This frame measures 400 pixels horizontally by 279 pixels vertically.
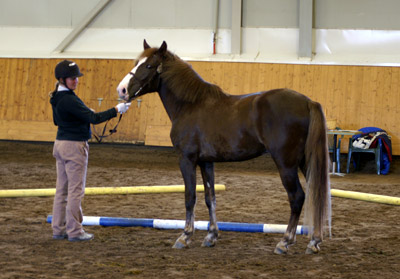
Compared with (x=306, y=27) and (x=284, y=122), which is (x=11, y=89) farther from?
(x=284, y=122)

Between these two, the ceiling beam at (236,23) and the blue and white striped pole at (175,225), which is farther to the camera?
the ceiling beam at (236,23)

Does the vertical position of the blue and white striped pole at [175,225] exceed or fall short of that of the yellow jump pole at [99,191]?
it exceeds it

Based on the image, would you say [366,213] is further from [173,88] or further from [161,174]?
[161,174]

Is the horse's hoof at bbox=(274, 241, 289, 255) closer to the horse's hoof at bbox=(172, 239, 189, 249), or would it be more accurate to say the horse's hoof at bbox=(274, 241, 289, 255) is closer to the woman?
the horse's hoof at bbox=(172, 239, 189, 249)

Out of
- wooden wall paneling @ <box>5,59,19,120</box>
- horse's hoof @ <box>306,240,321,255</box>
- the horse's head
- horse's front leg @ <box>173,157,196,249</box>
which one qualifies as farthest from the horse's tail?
wooden wall paneling @ <box>5,59,19,120</box>

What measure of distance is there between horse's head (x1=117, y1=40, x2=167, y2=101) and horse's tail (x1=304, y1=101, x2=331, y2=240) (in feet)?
4.70

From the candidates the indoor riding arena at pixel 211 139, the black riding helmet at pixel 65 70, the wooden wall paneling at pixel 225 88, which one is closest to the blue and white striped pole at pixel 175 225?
the indoor riding arena at pixel 211 139

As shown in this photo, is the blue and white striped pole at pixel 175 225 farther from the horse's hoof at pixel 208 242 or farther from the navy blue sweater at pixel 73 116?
the navy blue sweater at pixel 73 116

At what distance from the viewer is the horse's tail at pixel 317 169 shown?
3.73m

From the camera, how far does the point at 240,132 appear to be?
157 inches

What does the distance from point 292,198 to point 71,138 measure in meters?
1.98

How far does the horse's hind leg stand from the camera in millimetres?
3803

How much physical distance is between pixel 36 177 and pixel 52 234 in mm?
4565

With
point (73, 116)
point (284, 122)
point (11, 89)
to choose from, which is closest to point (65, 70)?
point (73, 116)
